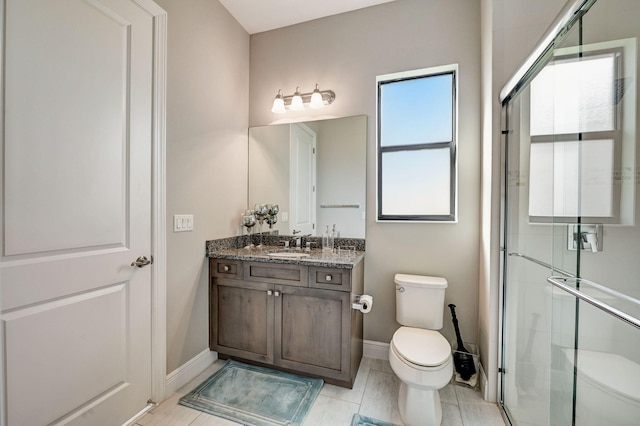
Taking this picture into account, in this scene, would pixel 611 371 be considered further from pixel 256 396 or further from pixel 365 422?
pixel 256 396

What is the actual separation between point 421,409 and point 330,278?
866 millimetres

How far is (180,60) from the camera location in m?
1.78

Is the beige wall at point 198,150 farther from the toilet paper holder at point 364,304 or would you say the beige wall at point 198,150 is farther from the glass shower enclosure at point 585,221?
the glass shower enclosure at point 585,221

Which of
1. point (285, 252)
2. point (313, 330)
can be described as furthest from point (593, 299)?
point (285, 252)

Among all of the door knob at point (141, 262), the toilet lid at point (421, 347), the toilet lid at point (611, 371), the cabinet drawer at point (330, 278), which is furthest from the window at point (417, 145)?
the door knob at point (141, 262)

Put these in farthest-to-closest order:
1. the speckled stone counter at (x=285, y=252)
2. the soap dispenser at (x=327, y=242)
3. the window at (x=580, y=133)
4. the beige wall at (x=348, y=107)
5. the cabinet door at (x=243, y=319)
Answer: the soap dispenser at (x=327, y=242) < the cabinet door at (x=243, y=319) < the speckled stone counter at (x=285, y=252) < the beige wall at (x=348, y=107) < the window at (x=580, y=133)

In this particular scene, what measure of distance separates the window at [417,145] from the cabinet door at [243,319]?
1.20 meters

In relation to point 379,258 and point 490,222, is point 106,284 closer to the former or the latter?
point 379,258

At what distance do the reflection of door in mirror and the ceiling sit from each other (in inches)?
37.6

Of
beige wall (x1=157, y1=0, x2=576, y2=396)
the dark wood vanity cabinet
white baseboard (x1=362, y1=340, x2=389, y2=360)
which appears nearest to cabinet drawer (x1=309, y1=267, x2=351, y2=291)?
the dark wood vanity cabinet

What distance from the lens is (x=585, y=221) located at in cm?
105

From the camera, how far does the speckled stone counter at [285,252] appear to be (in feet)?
5.87

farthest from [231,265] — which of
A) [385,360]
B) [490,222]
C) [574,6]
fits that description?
[574,6]

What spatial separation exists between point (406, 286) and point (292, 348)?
94 cm
